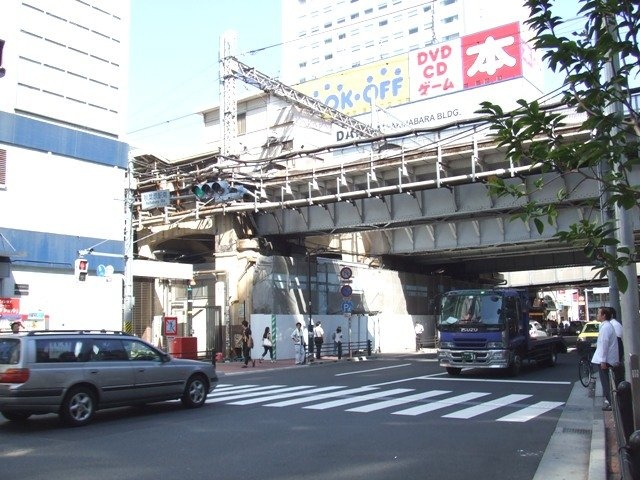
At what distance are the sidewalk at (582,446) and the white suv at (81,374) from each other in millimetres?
7353

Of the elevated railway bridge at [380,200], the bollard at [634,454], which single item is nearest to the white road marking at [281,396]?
the elevated railway bridge at [380,200]

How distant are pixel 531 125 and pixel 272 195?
1107 inches

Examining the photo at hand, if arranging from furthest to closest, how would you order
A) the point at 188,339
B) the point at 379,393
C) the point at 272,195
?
the point at 272,195 → the point at 188,339 → the point at 379,393

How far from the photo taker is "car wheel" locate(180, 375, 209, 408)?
44.3 ft

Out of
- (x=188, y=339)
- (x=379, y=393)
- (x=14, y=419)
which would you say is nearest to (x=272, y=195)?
(x=188, y=339)

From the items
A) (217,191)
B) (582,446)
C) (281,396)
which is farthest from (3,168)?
(582,446)

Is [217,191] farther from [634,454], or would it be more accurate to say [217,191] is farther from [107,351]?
[634,454]

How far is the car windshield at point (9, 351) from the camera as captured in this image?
1104 cm

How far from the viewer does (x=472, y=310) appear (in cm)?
2061

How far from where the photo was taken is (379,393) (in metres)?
16.2

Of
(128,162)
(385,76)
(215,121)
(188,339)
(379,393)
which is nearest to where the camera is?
Result: (379,393)

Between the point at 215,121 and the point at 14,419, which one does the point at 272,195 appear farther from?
the point at 215,121

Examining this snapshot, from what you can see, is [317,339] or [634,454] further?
[317,339]

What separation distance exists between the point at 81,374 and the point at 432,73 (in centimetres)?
6882
